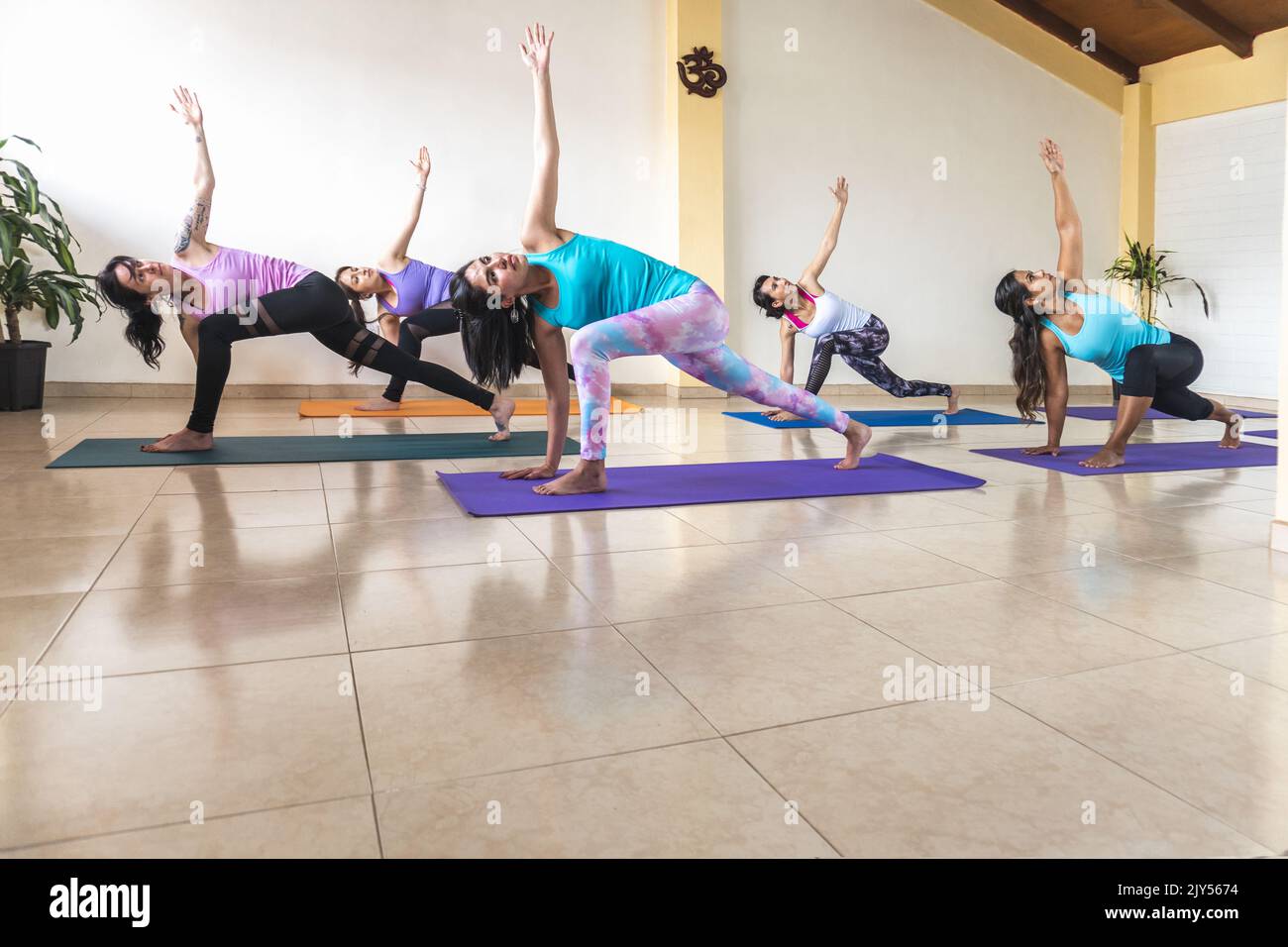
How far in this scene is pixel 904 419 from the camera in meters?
5.70

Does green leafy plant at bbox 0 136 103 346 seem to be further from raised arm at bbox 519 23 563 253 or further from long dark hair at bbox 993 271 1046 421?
long dark hair at bbox 993 271 1046 421

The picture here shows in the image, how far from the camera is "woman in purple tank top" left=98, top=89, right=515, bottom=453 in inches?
141

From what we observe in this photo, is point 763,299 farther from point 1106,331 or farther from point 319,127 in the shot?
point 319,127

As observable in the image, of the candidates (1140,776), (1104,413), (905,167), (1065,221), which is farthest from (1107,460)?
(905,167)

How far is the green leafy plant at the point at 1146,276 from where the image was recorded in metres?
8.12

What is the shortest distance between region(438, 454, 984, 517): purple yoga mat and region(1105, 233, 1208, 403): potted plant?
571 centimetres

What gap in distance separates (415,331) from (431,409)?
1.57 ft

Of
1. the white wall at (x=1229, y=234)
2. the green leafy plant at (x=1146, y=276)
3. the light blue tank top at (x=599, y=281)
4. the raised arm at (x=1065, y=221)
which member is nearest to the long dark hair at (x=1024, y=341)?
the raised arm at (x=1065, y=221)

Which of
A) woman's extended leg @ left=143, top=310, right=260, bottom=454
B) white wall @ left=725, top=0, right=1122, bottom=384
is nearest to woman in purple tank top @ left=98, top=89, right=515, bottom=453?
woman's extended leg @ left=143, top=310, right=260, bottom=454

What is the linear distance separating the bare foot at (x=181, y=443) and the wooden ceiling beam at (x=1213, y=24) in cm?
757

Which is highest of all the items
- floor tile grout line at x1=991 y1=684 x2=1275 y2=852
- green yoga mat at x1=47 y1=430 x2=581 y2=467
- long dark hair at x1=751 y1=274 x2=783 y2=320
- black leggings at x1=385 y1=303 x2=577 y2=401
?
long dark hair at x1=751 y1=274 x2=783 y2=320

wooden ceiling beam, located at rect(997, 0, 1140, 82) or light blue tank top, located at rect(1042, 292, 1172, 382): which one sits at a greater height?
wooden ceiling beam, located at rect(997, 0, 1140, 82)

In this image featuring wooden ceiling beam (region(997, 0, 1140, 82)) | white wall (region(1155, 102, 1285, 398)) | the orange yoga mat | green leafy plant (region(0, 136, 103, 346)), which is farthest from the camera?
wooden ceiling beam (region(997, 0, 1140, 82))
